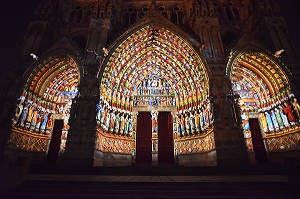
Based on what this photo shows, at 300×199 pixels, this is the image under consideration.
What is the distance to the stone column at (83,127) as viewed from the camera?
7449mm

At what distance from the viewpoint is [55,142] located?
395 inches

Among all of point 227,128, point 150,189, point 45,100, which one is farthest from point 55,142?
point 227,128

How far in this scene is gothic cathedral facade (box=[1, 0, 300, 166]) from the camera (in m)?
8.34

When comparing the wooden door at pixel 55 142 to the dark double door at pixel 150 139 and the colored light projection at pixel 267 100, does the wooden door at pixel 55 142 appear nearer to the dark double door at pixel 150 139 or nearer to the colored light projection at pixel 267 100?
the dark double door at pixel 150 139

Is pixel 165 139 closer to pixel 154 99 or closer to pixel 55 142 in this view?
pixel 154 99

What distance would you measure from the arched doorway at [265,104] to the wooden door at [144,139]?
6.08 metres

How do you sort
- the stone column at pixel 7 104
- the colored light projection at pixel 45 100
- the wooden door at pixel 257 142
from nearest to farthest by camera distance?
the stone column at pixel 7 104 → the colored light projection at pixel 45 100 → the wooden door at pixel 257 142

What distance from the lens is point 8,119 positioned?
8.23 meters

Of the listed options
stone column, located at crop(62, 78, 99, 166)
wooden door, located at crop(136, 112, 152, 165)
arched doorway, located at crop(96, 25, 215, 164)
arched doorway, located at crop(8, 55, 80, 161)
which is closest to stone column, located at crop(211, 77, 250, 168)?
arched doorway, located at crop(96, 25, 215, 164)

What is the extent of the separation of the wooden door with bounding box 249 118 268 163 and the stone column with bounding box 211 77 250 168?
2.94 m

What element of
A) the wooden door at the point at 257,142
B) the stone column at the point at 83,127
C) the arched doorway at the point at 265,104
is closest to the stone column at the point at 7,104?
the stone column at the point at 83,127

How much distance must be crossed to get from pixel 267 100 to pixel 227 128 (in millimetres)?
4350

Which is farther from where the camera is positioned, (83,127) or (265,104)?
(265,104)

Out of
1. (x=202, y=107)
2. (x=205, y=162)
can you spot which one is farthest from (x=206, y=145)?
(x=202, y=107)
